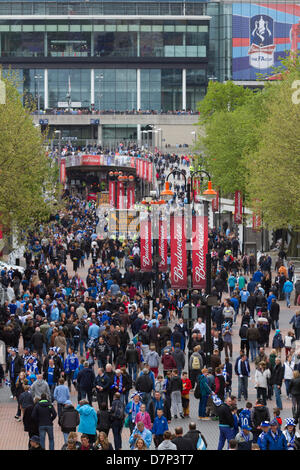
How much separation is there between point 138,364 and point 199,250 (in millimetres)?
4806

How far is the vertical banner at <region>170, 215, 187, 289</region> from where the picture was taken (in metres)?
31.7

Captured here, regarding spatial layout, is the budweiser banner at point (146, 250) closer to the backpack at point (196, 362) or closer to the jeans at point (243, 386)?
the backpack at point (196, 362)

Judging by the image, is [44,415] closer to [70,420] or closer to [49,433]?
[49,433]

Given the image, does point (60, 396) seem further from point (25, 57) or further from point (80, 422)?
point (25, 57)

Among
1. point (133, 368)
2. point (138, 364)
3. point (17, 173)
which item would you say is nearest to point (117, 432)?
point (133, 368)

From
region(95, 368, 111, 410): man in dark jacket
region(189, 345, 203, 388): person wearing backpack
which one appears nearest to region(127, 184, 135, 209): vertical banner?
region(189, 345, 203, 388): person wearing backpack

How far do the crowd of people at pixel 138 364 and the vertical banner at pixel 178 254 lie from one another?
0.99m

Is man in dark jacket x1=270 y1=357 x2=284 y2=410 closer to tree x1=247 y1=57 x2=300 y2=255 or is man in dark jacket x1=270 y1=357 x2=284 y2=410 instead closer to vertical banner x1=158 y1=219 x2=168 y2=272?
vertical banner x1=158 y1=219 x2=168 y2=272

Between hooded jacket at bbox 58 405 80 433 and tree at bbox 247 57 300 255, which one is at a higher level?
tree at bbox 247 57 300 255

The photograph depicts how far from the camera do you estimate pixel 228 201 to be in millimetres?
65812

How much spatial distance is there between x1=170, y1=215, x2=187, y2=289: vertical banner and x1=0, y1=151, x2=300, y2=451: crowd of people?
3.26ft

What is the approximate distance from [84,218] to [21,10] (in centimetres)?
8036
